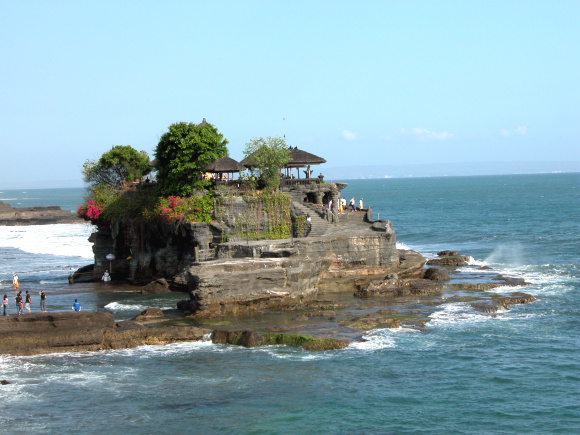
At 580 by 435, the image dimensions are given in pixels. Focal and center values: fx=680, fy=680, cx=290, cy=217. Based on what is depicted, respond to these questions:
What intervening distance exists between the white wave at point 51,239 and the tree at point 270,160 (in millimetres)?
26080

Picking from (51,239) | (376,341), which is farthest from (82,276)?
(51,239)

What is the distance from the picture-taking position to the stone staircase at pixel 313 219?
1628 inches

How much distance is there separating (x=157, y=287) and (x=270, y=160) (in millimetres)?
10859

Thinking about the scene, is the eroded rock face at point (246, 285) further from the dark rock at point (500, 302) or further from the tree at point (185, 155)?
the tree at point (185, 155)

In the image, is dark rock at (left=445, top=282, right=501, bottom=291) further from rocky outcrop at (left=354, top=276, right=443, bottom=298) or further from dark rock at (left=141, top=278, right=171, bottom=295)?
dark rock at (left=141, top=278, right=171, bottom=295)

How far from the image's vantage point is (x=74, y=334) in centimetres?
2709

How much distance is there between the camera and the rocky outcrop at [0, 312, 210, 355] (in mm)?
26688

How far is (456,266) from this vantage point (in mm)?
45844

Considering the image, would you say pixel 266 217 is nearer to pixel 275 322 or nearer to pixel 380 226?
pixel 380 226

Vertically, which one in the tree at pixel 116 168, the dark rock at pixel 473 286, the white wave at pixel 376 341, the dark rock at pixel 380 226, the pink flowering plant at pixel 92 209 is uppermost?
the tree at pixel 116 168

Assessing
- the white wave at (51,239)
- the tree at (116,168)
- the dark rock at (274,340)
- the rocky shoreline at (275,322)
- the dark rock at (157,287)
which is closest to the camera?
the dark rock at (274,340)

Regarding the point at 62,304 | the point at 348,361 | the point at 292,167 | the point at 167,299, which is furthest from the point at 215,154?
the point at 348,361

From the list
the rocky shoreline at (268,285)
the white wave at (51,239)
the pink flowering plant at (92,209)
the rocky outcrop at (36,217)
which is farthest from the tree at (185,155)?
the rocky outcrop at (36,217)

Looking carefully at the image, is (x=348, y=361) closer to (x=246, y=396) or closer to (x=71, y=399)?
(x=246, y=396)
